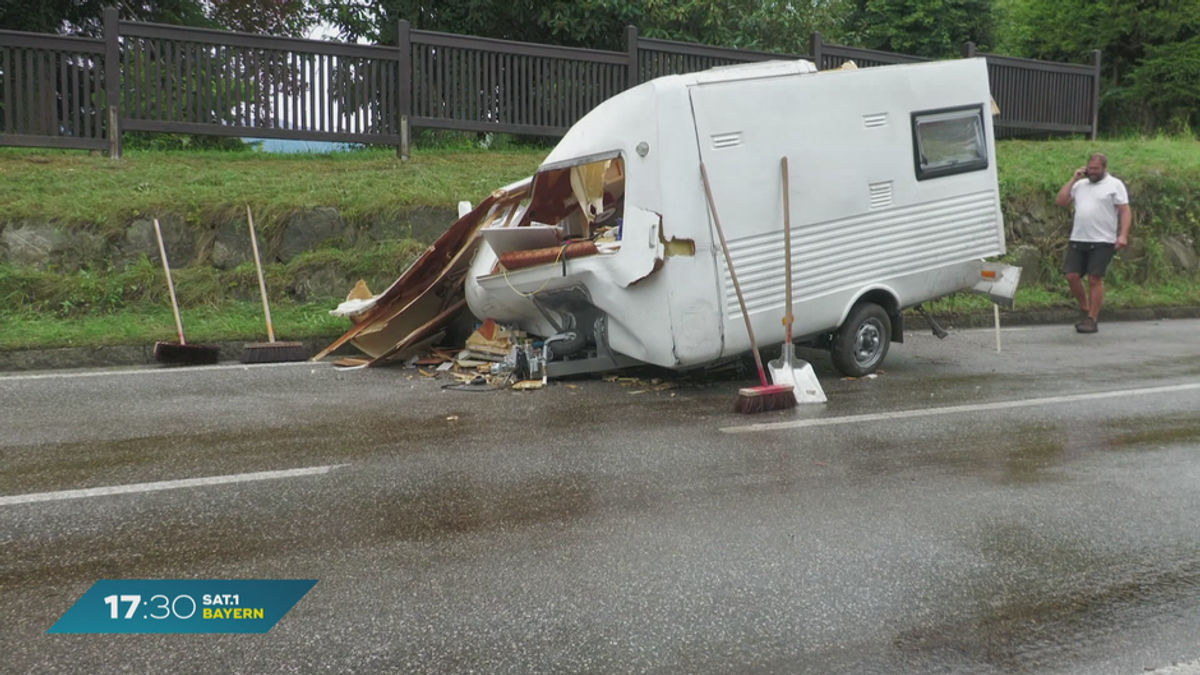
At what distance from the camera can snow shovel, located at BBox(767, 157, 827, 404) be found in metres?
7.59

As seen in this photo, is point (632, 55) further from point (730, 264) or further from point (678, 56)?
point (730, 264)

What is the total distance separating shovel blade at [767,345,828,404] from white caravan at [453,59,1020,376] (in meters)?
0.30

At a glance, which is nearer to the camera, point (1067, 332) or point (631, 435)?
point (631, 435)

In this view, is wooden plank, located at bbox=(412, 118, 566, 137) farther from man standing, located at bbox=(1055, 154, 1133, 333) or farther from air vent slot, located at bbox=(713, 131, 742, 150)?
air vent slot, located at bbox=(713, 131, 742, 150)

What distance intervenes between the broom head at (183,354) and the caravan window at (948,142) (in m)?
6.54

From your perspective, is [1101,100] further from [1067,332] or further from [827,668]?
[827,668]

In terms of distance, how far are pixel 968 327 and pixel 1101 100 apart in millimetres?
15593

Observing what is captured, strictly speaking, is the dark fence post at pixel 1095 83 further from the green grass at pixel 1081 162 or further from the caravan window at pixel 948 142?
the caravan window at pixel 948 142

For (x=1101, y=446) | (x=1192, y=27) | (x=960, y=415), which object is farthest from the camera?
(x=1192, y=27)

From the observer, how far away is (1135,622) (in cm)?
371

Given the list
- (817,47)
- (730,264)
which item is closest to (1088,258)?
(817,47)

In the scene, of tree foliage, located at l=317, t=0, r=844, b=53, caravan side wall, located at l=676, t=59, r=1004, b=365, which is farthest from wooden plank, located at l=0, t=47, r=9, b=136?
caravan side wall, located at l=676, t=59, r=1004, b=365

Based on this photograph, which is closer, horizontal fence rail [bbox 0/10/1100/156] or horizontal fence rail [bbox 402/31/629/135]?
horizontal fence rail [bbox 0/10/1100/156]

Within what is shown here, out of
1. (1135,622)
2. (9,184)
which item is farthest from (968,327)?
(9,184)
